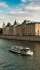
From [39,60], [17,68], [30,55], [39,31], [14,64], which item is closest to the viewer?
[17,68]

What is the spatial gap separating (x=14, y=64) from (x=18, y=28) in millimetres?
25851

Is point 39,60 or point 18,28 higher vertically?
point 18,28

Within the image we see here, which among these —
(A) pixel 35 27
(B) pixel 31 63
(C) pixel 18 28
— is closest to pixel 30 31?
(A) pixel 35 27

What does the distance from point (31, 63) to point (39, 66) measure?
69cm

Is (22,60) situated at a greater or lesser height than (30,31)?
lesser

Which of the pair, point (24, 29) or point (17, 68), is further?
point (24, 29)

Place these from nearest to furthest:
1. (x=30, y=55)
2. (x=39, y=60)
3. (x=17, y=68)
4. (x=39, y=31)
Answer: (x=17, y=68) → (x=39, y=60) → (x=30, y=55) → (x=39, y=31)

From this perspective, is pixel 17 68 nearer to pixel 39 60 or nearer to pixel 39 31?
pixel 39 60

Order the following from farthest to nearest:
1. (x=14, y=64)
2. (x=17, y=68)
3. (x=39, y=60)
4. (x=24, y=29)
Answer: (x=24, y=29)
(x=39, y=60)
(x=14, y=64)
(x=17, y=68)

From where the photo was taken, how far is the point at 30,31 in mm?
32188

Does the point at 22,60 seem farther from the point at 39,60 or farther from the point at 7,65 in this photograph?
the point at 7,65

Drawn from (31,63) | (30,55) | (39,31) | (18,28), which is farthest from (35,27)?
(31,63)

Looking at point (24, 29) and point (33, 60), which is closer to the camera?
point (33, 60)

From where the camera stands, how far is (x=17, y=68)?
948 cm
